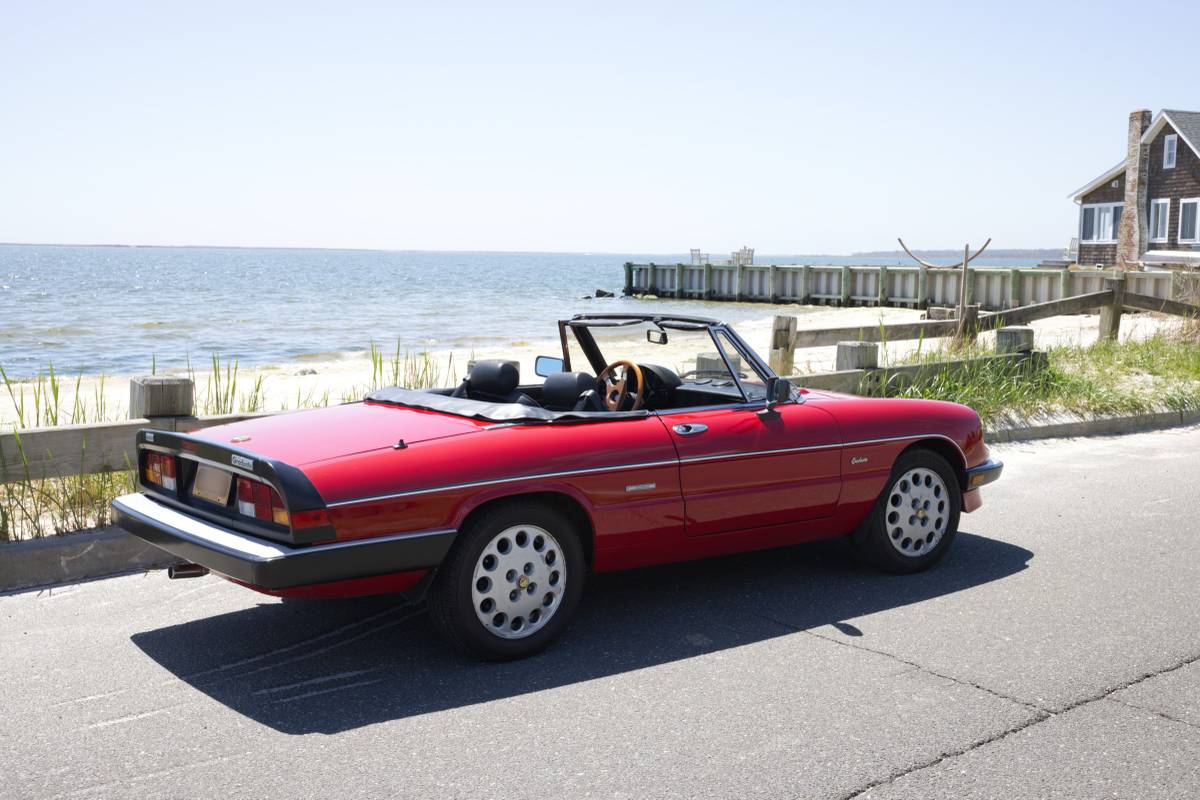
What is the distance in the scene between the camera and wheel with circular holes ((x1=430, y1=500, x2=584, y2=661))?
14.9ft

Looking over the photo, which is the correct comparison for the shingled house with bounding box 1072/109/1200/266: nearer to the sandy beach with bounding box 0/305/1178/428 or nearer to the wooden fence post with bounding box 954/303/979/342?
the sandy beach with bounding box 0/305/1178/428

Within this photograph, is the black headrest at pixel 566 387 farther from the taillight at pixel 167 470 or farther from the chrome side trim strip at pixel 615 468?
the taillight at pixel 167 470

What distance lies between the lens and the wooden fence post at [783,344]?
10.5 metres

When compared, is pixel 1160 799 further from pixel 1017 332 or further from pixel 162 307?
pixel 162 307

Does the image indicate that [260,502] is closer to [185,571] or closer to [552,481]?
[185,571]

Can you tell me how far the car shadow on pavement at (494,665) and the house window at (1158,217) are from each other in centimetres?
4197

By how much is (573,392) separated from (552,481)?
2.64 feet

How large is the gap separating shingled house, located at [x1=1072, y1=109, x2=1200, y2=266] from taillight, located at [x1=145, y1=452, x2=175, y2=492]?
40378 mm

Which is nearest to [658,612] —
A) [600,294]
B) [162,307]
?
[162,307]

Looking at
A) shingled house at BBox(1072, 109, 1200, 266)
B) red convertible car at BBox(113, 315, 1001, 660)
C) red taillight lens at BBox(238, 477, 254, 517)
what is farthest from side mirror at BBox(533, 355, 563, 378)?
shingled house at BBox(1072, 109, 1200, 266)

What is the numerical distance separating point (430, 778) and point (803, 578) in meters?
2.81

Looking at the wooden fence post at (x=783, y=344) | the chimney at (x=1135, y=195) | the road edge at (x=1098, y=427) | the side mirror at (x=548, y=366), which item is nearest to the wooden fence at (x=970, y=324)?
the wooden fence post at (x=783, y=344)

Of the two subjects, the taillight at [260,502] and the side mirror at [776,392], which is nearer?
the taillight at [260,502]

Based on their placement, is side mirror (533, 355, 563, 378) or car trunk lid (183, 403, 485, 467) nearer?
car trunk lid (183, 403, 485, 467)
